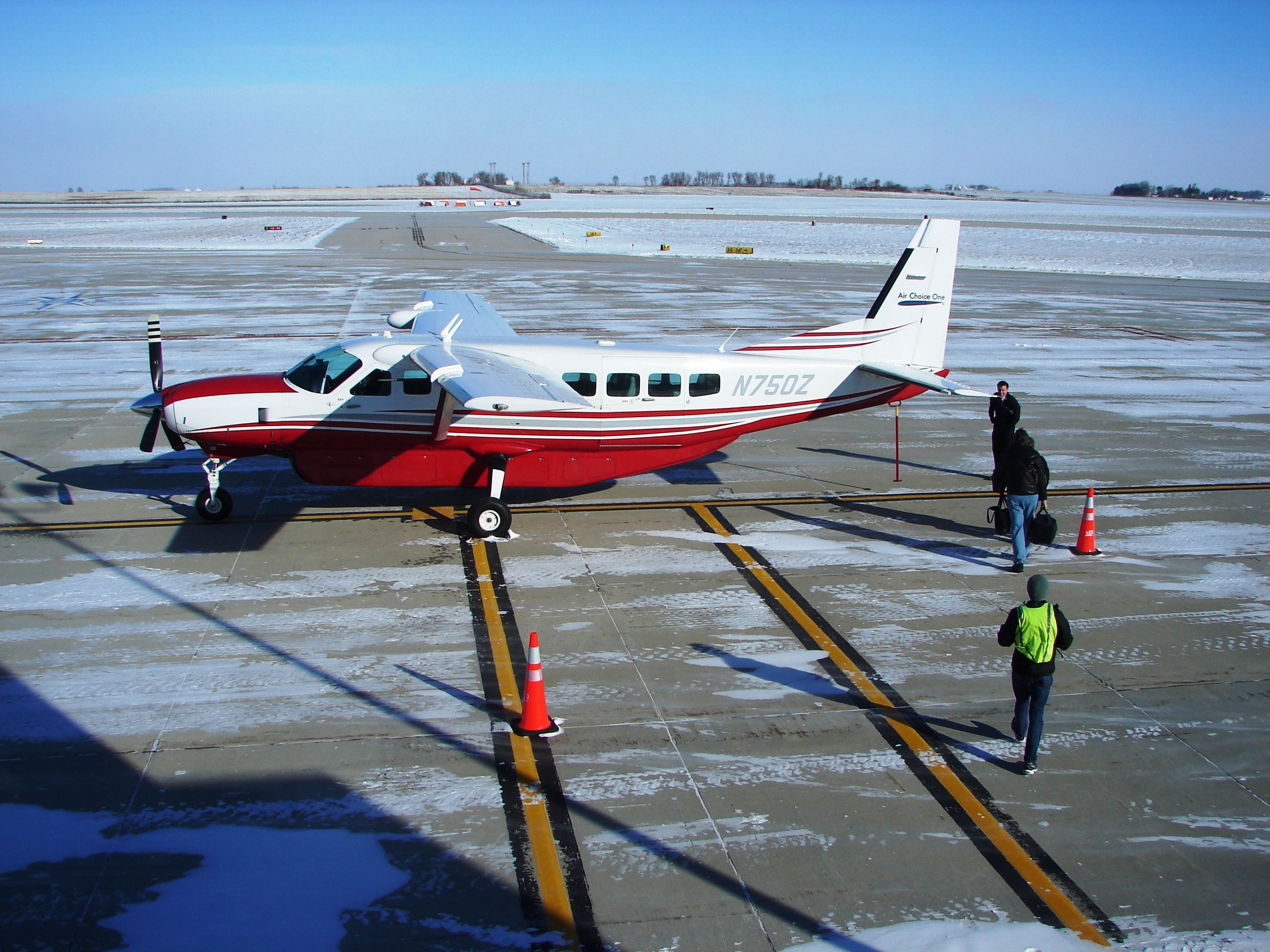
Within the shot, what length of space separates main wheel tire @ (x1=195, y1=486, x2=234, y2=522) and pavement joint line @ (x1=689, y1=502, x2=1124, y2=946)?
25.6ft

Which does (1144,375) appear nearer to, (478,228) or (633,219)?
(478,228)

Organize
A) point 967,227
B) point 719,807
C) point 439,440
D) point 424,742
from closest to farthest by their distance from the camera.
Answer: point 719,807
point 424,742
point 439,440
point 967,227

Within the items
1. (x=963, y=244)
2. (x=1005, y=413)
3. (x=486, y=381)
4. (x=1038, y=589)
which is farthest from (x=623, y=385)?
(x=963, y=244)

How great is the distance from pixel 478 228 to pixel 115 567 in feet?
252

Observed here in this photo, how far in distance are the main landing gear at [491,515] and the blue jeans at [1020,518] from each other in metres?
6.85

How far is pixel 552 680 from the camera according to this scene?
9258mm

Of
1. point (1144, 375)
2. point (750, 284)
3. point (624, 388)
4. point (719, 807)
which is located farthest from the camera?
point (750, 284)

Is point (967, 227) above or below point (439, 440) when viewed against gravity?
above

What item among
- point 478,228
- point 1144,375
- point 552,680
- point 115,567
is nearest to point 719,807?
point 552,680

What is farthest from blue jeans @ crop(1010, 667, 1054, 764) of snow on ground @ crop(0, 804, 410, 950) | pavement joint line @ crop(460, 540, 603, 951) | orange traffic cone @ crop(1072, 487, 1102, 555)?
orange traffic cone @ crop(1072, 487, 1102, 555)

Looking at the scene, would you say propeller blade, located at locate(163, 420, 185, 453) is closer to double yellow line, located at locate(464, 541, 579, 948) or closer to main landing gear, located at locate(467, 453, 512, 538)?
main landing gear, located at locate(467, 453, 512, 538)

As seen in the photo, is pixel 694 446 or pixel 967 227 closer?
pixel 694 446

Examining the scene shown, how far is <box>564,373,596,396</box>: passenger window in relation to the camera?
13.7 meters

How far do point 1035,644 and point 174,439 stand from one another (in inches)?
453
